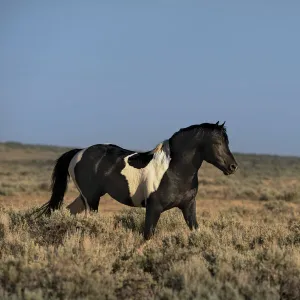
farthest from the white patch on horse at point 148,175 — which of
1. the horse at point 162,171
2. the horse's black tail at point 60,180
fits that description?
the horse's black tail at point 60,180

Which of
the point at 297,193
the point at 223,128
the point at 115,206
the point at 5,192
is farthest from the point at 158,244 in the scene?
the point at 297,193

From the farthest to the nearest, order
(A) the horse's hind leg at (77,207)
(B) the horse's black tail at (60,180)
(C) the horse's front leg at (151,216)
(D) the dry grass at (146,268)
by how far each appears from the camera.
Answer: (B) the horse's black tail at (60,180) → (A) the horse's hind leg at (77,207) → (C) the horse's front leg at (151,216) → (D) the dry grass at (146,268)

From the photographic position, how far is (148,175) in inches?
301

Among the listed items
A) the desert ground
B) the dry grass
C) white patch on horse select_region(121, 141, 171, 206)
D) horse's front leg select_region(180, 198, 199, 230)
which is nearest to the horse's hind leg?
the desert ground

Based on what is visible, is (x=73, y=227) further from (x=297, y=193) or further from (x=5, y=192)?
(x=297, y=193)

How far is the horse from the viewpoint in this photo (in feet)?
24.6

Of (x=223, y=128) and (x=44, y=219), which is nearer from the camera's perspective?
(x=223, y=128)

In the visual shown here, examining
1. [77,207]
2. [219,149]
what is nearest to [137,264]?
[219,149]

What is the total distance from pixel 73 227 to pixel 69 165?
4.55 ft

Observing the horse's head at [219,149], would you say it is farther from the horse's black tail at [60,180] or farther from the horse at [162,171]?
the horse's black tail at [60,180]

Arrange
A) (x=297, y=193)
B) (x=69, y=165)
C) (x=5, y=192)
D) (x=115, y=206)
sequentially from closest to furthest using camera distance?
(x=69, y=165) < (x=115, y=206) < (x=5, y=192) < (x=297, y=193)

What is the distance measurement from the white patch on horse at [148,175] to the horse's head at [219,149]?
1.92 ft

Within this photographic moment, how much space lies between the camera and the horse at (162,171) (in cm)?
749

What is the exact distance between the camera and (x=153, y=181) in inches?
297
